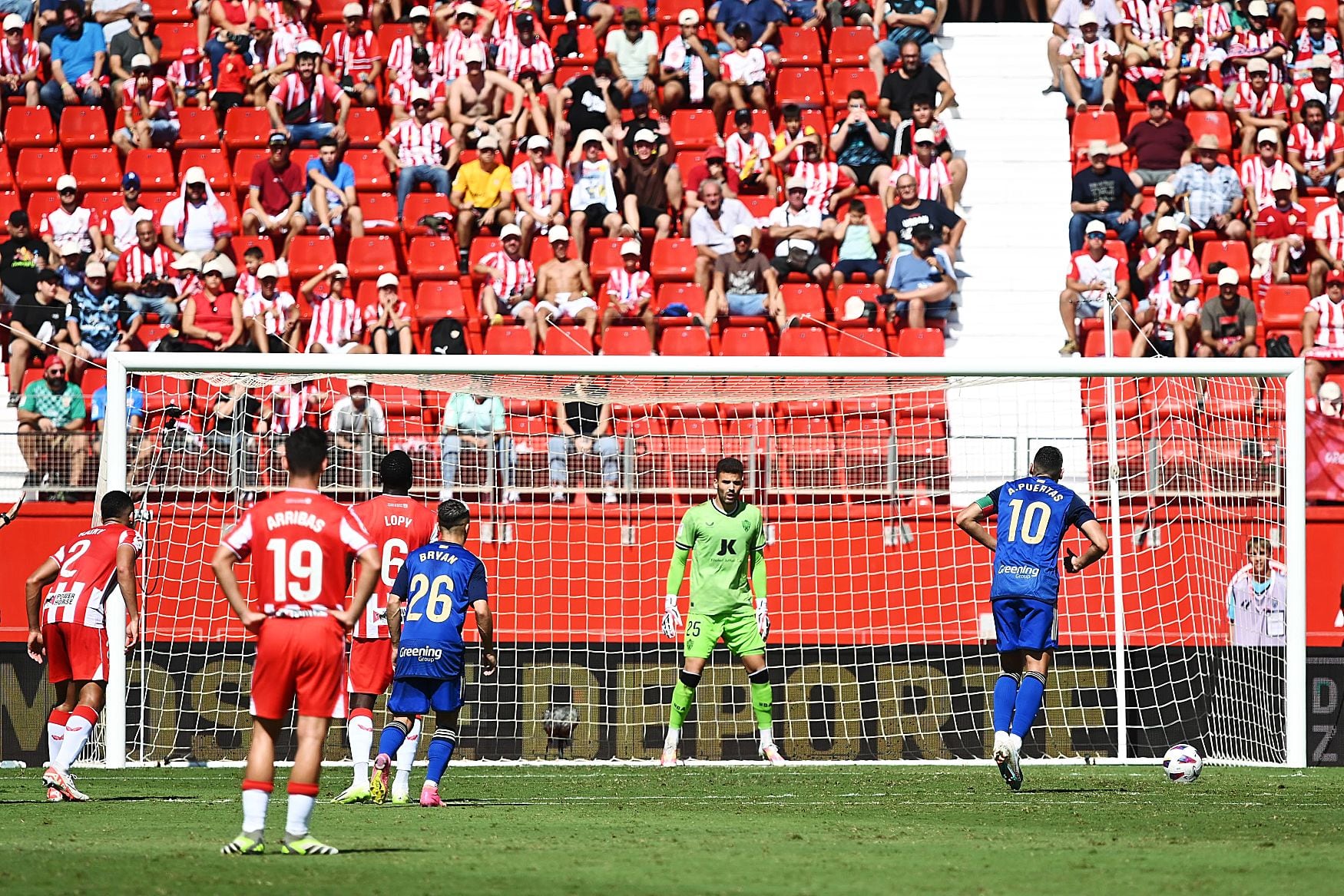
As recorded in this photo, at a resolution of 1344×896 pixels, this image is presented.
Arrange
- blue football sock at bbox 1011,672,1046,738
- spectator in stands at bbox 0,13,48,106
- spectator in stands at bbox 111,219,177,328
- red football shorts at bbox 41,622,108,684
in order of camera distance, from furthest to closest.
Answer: spectator in stands at bbox 0,13,48,106
spectator in stands at bbox 111,219,177,328
red football shorts at bbox 41,622,108,684
blue football sock at bbox 1011,672,1046,738

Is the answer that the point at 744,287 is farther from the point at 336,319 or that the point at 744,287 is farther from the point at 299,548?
the point at 299,548

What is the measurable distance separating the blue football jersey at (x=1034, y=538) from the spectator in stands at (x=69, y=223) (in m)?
11.2

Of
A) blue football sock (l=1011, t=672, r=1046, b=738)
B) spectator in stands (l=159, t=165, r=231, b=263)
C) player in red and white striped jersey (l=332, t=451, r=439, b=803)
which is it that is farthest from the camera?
spectator in stands (l=159, t=165, r=231, b=263)

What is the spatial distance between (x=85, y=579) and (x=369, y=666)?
1.69 m

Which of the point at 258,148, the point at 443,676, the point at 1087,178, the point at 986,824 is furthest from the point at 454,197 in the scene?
the point at 986,824

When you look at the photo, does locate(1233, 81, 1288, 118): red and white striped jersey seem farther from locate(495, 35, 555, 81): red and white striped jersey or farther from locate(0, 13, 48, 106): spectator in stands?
locate(0, 13, 48, 106): spectator in stands

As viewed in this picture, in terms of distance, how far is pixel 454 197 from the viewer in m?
19.0

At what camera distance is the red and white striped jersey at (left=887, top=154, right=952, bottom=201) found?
18.9m

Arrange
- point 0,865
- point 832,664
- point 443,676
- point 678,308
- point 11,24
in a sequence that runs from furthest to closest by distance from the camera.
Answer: point 11,24 < point 678,308 < point 832,664 < point 443,676 < point 0,865

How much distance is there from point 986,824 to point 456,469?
6974 millimetres

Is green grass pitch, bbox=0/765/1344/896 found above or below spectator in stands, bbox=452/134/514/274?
below

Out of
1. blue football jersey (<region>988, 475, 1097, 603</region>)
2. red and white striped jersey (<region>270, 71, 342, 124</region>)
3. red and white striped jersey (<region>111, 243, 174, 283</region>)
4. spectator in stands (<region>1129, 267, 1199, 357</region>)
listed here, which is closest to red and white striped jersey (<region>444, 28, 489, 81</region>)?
red and white striped jersey (<region>270, 71, 342, 124</region>)

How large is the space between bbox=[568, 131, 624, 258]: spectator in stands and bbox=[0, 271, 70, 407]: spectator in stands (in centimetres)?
501

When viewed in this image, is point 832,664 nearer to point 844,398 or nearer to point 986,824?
point 844,398
